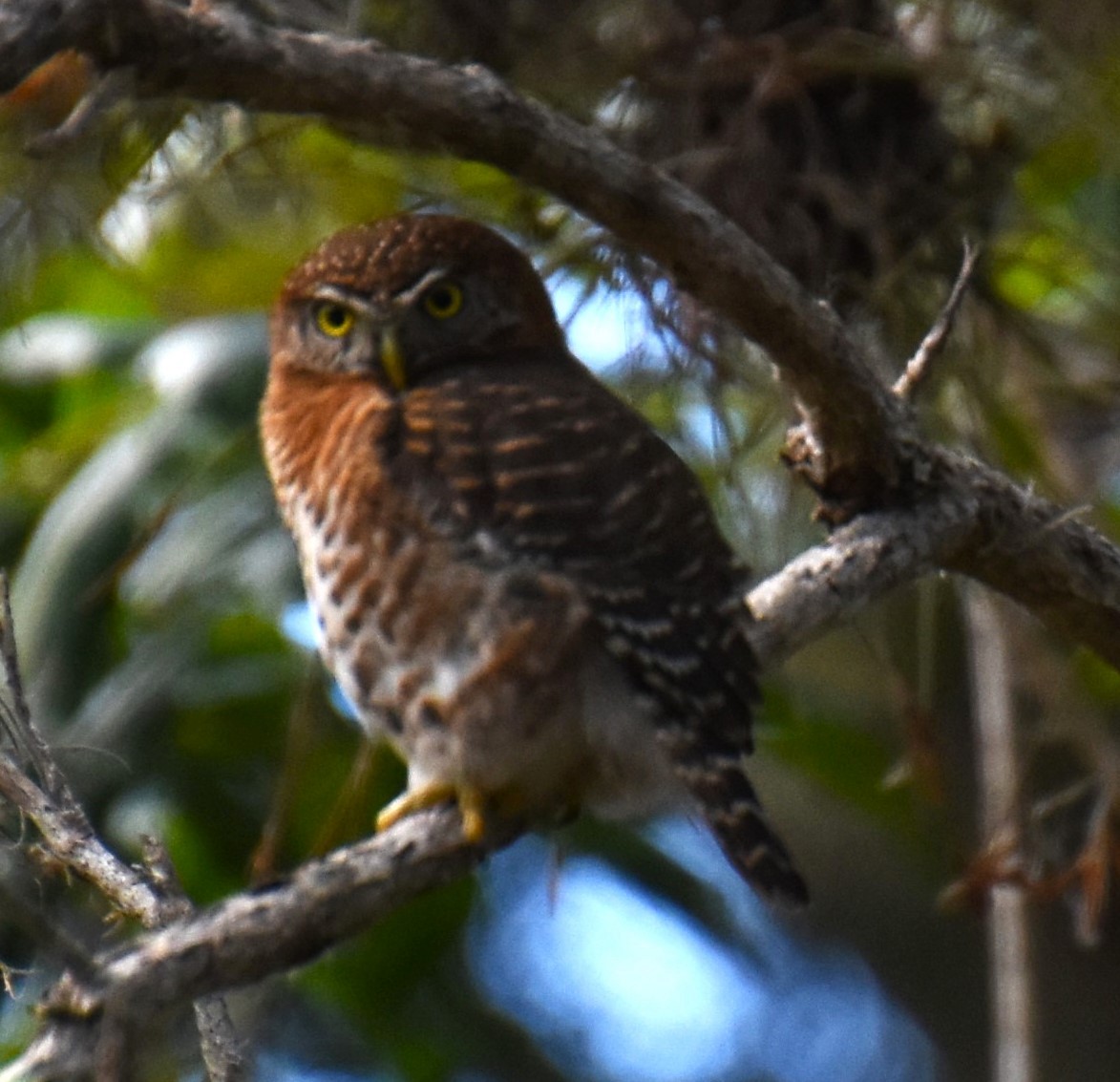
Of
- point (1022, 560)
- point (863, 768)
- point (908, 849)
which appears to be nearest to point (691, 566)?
point (1022, 560)

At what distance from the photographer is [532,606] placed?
94.0 inches

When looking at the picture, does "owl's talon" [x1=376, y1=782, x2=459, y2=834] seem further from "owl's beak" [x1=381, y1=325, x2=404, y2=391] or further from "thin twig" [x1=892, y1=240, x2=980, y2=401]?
"thin twig" [x1=892, y1=240, x2=980, y2=401]

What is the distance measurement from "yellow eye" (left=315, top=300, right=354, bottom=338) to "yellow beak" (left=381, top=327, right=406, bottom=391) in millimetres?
79

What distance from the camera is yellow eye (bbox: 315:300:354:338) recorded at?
2840 mm

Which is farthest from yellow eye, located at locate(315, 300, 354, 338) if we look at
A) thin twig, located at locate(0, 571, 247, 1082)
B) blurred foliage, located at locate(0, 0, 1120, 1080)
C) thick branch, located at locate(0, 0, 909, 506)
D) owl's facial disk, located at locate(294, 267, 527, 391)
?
thin twig, located at locate(0, 571, 247, 1082)

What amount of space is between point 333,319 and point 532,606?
698mm

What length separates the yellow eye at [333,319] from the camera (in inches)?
112

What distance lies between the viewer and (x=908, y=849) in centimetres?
424

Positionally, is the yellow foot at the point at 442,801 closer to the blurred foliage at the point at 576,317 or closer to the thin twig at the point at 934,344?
the blurred foliage at the point at 576,317

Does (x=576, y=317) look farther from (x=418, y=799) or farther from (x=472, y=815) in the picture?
(x=472, y=815)

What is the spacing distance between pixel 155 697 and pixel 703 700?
37.3 inches

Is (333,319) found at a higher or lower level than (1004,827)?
higher

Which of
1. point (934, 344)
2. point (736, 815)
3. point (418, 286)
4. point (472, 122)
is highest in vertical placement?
point (472, 122)

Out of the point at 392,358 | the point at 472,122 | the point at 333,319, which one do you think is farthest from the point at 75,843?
the point at 333,319
